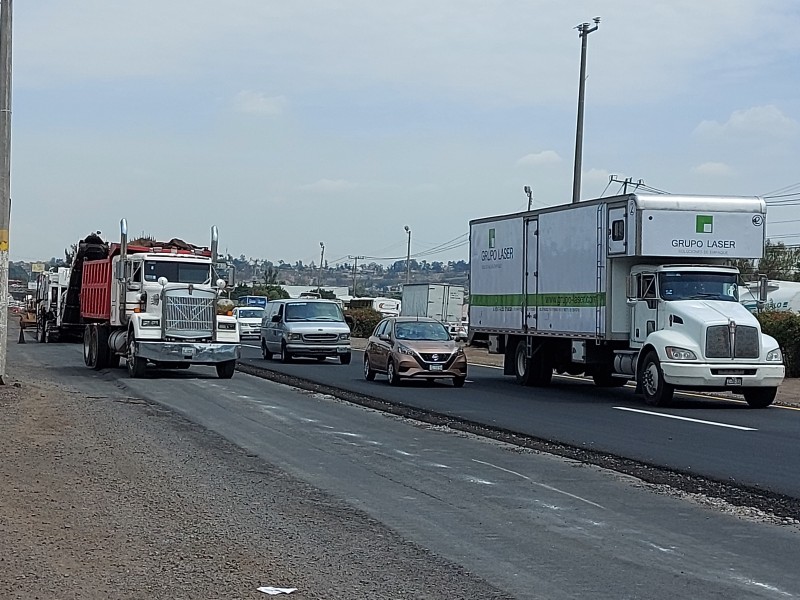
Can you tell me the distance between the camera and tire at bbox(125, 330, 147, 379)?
26922 millimetres

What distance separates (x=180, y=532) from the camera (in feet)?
29.9

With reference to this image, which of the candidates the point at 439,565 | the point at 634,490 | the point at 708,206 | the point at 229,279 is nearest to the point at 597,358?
the point at 708,206

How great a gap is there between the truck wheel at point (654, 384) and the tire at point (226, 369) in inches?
398

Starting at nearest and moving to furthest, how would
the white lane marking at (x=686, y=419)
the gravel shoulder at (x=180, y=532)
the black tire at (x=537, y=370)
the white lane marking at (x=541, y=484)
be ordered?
1. the gravel shoulder at (x=180, y=532)
2. the white lane marking at (x=541, y=484)
3. the white lane marking at (x=686, y=419)
4. the black tire at (x=537, y=370)

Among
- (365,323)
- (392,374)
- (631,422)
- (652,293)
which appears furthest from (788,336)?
(365,323)

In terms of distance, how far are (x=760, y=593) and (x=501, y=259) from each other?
20.5m

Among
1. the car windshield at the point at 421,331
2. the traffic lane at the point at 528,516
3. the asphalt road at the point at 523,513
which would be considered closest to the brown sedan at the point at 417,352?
the car windshield at the point at 421,331

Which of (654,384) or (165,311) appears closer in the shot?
(654,384)

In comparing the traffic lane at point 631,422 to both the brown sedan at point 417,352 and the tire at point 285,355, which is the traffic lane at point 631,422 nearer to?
the brown sedan at point 417,352

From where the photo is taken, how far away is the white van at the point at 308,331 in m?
35.2

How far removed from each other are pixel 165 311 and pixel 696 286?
39.7 ft

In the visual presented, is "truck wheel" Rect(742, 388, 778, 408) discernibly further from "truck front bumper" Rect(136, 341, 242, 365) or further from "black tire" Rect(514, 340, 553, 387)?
"truck front bumper" Rect(136, 341, 242, 365)

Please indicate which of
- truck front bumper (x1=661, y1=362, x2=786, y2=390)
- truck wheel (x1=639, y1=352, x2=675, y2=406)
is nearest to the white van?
truck wheel (x1=639, y1=352, x2=675, y2=406)

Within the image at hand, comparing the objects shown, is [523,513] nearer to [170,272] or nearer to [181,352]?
[181,352]
